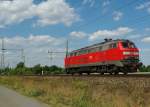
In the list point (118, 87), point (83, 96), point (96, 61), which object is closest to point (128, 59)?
point (96, 61)

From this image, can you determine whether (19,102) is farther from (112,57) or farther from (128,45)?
(128,45)

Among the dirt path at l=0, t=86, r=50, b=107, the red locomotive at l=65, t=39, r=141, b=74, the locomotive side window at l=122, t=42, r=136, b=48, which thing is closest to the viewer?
the dirt path at l=0, t=86, r=50, b=107

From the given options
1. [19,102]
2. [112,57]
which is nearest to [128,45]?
[112,57]

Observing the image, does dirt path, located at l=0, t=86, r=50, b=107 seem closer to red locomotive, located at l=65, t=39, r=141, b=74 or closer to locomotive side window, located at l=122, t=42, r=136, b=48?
red locomotive, located at l=65, t=39, r=141, b=74

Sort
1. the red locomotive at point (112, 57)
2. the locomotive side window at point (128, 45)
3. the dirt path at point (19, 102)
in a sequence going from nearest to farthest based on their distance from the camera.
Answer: the dirt path at point (19, 102)
the red locomotive at point (112, 57)
the locomotive side window at point (128, 45)

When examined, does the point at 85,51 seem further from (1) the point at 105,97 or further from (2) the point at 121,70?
(1) the point at 105,97

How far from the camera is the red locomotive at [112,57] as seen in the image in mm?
34500

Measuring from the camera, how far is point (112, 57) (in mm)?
35719

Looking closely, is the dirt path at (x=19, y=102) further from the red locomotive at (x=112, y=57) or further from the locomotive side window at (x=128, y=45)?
the locomotive side window at (x=128, y=45)

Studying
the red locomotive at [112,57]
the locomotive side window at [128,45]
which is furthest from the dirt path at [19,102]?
the locomotive side window at [128,45]

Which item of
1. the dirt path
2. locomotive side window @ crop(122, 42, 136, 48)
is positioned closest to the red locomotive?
locomotive side window @ crop(122, 42, 136, 48)

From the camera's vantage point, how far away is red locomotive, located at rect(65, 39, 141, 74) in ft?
113

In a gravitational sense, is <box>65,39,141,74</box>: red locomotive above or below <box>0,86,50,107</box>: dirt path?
above


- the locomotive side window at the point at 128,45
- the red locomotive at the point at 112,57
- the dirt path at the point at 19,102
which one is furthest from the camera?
the locomotive side window at the point at 128,45
